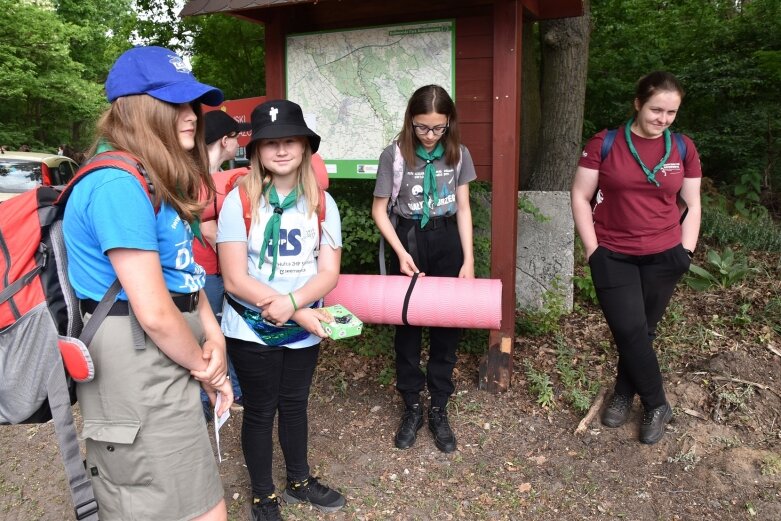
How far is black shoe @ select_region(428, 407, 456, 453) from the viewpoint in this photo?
3506 mm

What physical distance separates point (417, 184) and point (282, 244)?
3.21 ft

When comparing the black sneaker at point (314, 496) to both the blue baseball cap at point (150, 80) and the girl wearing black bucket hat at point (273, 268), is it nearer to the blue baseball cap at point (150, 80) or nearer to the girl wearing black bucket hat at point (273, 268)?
the girl wearing black bucket hat at point (273, 268)

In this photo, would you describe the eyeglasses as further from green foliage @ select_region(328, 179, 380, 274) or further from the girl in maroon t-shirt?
green foliage @ select_region(328, 179, 380, 274)

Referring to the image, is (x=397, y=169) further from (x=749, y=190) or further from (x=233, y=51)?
(x=749, y=190)

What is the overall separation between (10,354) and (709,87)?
8.93m

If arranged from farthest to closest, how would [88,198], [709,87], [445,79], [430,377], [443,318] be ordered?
[709,87] → [445,79] → [430,377] → [443,318] → [88,198]

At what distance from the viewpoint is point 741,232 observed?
606 cm

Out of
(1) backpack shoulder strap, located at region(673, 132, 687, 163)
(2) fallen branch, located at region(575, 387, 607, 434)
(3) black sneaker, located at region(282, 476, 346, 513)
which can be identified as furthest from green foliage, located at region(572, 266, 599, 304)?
(3) black sneaker, located at region(282, 476, 346, 513)

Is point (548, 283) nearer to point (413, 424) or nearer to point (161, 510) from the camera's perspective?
point (413, 424)

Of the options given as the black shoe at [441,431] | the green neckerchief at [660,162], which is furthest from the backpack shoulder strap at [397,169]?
the black shoe at [441,431]

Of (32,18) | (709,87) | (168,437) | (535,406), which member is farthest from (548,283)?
(32,18)

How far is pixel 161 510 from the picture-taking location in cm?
183

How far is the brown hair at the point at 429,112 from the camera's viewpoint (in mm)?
3096

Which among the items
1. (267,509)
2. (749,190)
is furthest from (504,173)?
(749,190)
